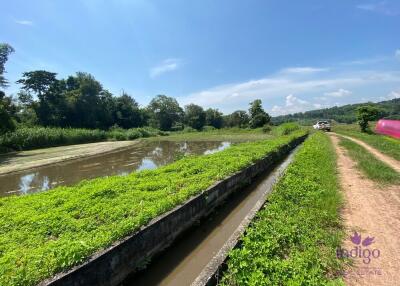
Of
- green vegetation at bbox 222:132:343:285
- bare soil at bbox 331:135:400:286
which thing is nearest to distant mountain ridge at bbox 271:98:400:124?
bare soil at bbox 331:135:400:286

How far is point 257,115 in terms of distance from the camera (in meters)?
58.8

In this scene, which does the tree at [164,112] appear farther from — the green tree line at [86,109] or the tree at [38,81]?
the tree at [38,81]

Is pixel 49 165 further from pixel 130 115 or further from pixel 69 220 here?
pixel 130 115

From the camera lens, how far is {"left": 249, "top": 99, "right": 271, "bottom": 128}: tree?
5817 cm

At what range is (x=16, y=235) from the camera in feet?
18.8

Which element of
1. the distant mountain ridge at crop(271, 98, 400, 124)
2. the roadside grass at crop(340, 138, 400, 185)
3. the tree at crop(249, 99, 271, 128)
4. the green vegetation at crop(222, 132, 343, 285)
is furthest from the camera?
the tree at crop(249, 99, 271, 128)

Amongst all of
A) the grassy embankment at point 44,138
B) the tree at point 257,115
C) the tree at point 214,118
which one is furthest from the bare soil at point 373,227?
the tree at point 214,118

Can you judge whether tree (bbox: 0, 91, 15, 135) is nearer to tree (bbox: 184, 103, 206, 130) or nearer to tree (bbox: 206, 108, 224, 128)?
tree (bbox: 184, 103, 206, 130)

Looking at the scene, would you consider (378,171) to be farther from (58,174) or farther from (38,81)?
(38,81)

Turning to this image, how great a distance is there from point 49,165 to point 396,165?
21081mm

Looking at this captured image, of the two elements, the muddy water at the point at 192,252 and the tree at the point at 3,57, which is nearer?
the muddy water at the point at 192,252

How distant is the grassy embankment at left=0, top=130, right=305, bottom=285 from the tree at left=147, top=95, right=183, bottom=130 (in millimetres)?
65468

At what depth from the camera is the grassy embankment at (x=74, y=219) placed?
4426 mm

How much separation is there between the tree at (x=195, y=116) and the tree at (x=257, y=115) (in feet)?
63.6
